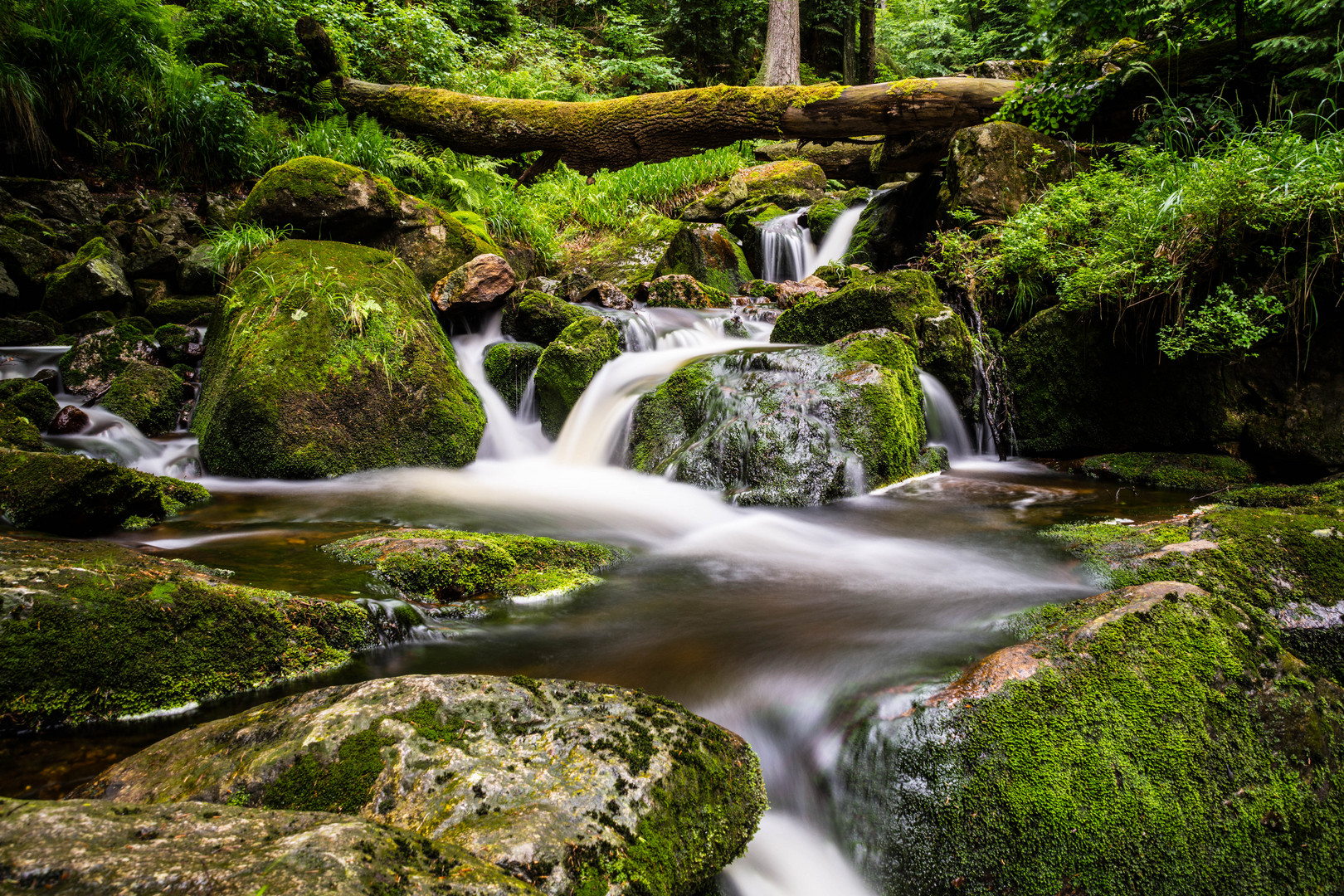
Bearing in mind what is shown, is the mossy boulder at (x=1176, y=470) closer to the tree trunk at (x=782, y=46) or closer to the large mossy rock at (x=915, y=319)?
the large mossy rock at (x=915, y=319)

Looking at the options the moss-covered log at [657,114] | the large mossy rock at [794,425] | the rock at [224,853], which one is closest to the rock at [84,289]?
the moss-covered log at [657,114]

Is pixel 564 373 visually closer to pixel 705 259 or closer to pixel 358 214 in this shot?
pixel 358 214

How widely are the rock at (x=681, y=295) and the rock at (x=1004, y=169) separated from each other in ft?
11.0

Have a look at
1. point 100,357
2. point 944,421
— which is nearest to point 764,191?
point 944,421

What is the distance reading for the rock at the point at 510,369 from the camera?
7.56 metres

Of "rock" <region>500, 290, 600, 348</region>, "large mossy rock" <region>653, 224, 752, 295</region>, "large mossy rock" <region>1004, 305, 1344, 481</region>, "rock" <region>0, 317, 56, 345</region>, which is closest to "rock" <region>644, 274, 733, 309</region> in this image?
"large mossy rock" <region>653, 224, 752, 295</region>

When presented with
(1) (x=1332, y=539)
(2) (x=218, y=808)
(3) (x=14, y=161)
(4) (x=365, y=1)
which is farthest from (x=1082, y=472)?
(4) (x=365, y=1)

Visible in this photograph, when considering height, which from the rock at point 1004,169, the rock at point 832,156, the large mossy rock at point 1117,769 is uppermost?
the rock at point 832,156

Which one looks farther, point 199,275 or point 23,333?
point 199,275

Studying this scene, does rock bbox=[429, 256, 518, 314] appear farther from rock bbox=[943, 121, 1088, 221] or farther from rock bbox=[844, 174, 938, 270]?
rock bbox=[943, 121, 1088, 221]

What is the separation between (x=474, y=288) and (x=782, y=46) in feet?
40.9

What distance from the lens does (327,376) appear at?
5898 millimetres

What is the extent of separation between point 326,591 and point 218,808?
5.93 ft

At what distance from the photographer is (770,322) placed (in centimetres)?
872
